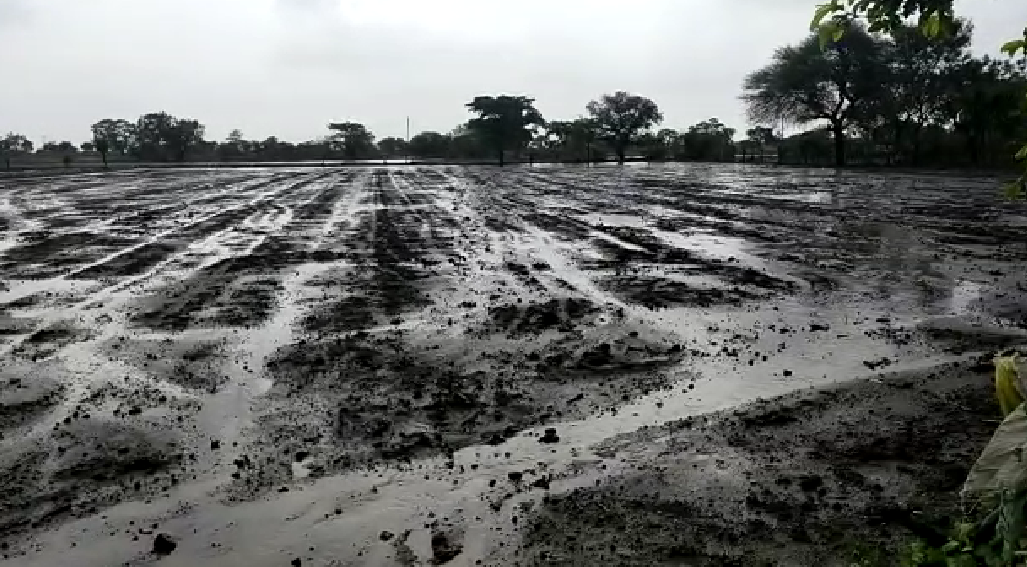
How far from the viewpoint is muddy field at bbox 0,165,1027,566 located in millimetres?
3752

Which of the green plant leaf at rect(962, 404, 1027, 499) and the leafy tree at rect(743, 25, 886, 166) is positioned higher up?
the leafy tree at rect(743, 25, 886, 166)

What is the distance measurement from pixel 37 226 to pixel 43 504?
56.1 feet

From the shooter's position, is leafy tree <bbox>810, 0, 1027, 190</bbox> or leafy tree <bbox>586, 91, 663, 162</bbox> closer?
leafy tree <bbox>810, 0, 1027, 190</bbox>

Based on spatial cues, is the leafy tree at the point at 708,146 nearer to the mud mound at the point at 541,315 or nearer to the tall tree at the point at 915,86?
the tall tree at the point at 915,86

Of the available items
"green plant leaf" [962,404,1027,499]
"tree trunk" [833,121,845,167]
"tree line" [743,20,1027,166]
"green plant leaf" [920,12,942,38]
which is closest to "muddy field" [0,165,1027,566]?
"green plant leaf" [920,12,942,38]

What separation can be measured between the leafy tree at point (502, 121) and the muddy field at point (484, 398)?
60.8 m

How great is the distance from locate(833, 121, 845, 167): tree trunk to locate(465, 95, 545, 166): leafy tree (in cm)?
3018

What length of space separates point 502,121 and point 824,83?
30853mm

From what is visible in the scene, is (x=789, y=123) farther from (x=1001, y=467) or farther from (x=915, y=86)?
(x=1001, y=467)

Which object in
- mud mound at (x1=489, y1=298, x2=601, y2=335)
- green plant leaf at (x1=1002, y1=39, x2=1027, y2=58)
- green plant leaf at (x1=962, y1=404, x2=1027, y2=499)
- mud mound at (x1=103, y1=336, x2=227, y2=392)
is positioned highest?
green plant leaf at (x1=1002, y1=39, x2=1027, y2=58)

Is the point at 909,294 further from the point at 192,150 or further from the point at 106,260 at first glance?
the point at 192,150

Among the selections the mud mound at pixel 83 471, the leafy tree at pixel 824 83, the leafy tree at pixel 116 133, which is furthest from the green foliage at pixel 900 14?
the leafy tree at pixel 116 133

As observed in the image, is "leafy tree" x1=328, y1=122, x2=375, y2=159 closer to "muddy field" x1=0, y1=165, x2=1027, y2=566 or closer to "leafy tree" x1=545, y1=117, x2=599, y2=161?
"leafy tree" x1=545, y1=117, x2=599, y2=161

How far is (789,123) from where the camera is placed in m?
55.1
